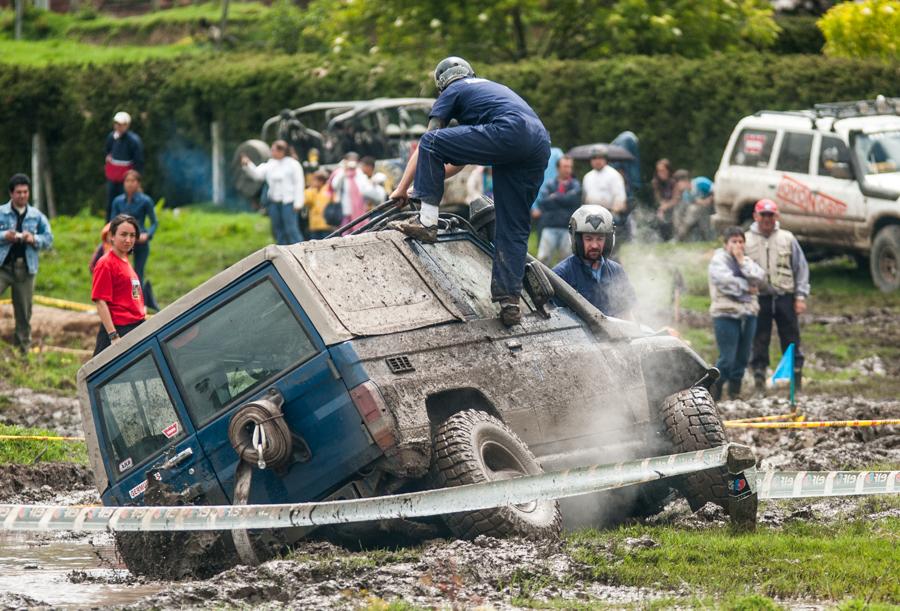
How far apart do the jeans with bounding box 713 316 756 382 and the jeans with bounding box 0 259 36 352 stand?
287 inches

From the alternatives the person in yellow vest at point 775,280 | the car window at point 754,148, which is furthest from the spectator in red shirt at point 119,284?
the car window at point 754,148

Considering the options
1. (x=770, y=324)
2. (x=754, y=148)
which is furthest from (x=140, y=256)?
(x=754, y=148)

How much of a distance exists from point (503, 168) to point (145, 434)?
8.00ft

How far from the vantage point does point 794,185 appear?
932 inches

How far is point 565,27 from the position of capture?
36469mm

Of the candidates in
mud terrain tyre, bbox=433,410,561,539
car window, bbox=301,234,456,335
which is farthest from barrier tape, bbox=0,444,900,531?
car window, bbox=301,234,456,335

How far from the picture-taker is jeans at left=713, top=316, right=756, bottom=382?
16.6 m

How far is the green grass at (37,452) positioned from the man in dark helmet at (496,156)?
481cm

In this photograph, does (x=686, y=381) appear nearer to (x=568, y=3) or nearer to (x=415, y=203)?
(x=415, y=203)

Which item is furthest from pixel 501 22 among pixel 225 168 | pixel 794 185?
pixel 794 185

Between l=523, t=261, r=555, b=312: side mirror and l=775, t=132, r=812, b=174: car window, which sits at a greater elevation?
l=523, t=261, r=555, b=312: side mirror

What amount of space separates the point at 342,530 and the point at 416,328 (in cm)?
110

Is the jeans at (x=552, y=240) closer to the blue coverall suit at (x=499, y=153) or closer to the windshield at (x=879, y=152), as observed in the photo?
the windshield at (x=879, y=152)

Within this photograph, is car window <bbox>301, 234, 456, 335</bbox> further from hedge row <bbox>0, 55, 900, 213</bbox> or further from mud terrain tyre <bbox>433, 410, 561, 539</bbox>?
hedge row <bbox>0, 55, 900, 213</bbox>
